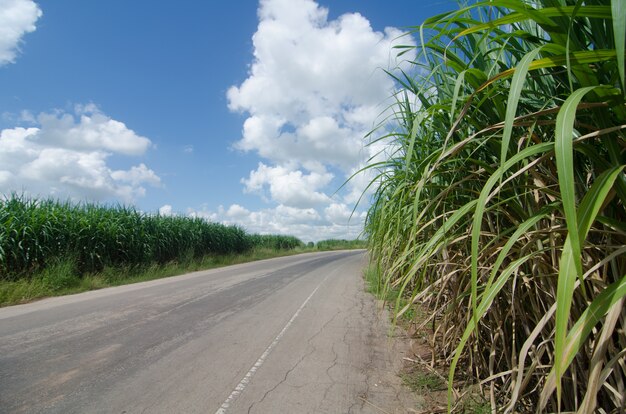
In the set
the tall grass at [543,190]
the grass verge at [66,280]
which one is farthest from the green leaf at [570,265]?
the grass verge at [66,280]

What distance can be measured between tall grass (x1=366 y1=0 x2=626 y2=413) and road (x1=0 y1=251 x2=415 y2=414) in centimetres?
133

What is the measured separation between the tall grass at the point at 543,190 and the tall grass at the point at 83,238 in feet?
40.8

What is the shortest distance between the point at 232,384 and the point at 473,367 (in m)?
2.30

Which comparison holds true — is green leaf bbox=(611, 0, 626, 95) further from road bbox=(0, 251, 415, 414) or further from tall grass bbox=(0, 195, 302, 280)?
tall grass bbox=(0, 195, 302, 280)

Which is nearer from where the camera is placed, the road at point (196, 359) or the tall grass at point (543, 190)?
the tall grass at point (543, 190)

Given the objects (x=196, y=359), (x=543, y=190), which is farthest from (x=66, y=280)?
(x=543, y=190)

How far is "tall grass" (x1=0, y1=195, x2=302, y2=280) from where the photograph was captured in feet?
36.7

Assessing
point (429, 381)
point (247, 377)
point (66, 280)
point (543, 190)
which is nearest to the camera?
point (543, 190)

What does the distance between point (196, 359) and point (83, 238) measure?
1201cm

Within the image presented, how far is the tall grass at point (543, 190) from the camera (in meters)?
1.22

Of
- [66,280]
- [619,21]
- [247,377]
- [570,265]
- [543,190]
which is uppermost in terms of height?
[619,21]

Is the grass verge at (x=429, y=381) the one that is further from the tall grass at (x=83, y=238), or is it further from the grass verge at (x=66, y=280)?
the tall grass at (x=83, y=238)

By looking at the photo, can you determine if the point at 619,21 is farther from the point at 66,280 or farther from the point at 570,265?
the point at 66,280

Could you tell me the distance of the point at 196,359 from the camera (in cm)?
436
